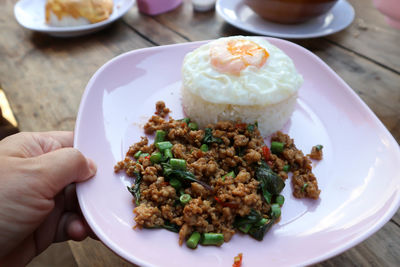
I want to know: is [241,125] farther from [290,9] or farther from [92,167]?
[290,9]

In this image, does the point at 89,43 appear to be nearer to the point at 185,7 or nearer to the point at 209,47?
the point at 185,7

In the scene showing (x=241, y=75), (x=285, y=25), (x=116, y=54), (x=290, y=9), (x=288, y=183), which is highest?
(x=290, y=9)

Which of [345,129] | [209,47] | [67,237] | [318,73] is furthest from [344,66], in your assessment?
[67,237]

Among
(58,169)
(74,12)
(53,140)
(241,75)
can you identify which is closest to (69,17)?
(74,12)

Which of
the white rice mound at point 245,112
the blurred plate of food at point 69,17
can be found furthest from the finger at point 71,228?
the blurred plate of food at point 69,17

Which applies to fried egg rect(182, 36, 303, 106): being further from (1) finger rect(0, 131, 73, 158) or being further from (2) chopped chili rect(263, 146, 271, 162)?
(1) finger rect(0, 131, 73, 158)

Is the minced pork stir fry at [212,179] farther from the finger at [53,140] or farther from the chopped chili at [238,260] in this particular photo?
the finger at [53,140]
